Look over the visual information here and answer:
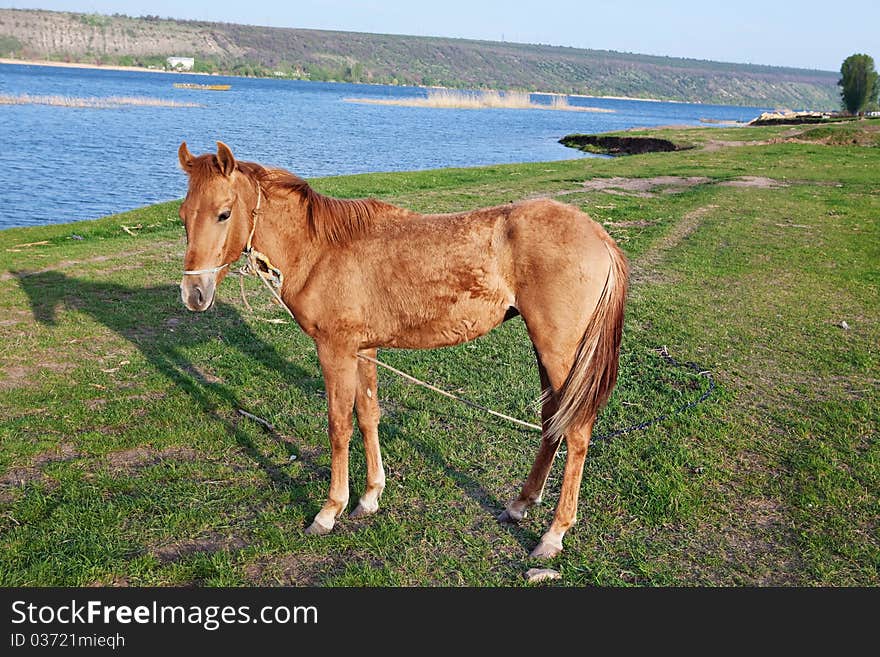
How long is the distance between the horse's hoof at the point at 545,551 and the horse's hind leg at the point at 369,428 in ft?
3.73

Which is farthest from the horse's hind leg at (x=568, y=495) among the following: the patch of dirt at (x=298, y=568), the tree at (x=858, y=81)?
the tree at (x=858, y=81)

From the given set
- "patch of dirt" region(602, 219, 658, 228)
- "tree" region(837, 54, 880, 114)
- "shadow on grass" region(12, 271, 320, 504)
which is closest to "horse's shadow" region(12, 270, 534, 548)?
"shadow on grass" region(12, 271, 320, 504)

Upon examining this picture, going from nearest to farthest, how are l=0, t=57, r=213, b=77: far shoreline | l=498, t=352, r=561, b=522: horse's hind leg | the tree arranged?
1. l=498, t=352, r=561, b=522: horse's hind leg
2. the tree
3. l=0, t=57, r=213, b=77: far shoreline

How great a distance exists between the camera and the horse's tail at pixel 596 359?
150 inches

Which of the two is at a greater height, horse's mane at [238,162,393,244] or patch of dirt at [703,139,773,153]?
patch of dirt at [703,139,773,153]

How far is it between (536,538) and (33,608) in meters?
2.84

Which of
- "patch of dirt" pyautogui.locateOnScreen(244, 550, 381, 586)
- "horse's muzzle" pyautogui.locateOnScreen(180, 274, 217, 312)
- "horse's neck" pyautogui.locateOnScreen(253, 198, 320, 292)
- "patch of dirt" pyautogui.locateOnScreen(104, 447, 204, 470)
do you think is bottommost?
"patch of dirt" pyautogui.locateOnScreen(104, 447, 204, 470)

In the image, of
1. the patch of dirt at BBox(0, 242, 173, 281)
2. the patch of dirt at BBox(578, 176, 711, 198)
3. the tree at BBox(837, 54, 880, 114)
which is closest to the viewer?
the patch of dirt at BBox(0, 242, 173, 281)

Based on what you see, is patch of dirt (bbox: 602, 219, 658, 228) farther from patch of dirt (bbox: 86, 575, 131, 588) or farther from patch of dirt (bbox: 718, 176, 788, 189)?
patch of dirt (bbox: 86, 575, 131, 588)

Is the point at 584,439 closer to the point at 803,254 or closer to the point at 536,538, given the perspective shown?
the point at 536,538

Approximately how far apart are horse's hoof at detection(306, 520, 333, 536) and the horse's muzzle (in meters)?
1.54

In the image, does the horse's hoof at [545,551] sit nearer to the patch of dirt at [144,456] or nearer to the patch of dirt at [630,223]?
the patch of dirt at [144,456]

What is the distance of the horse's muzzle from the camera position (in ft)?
12.3

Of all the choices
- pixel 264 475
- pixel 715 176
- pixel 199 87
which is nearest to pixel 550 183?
pixel 715 176
